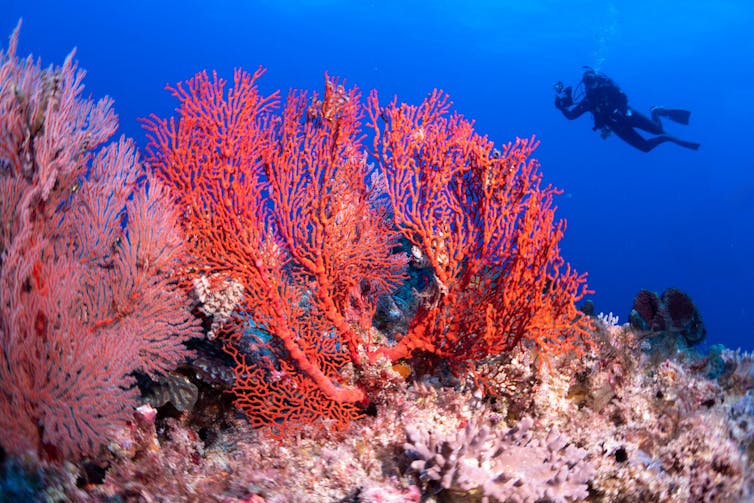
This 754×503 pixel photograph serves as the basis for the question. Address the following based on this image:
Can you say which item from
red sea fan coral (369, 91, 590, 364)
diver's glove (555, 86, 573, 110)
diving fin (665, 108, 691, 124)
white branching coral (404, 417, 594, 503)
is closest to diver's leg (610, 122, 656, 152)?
diving fin (665, 108, 691, 124)

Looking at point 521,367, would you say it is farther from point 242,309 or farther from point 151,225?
point 151,225

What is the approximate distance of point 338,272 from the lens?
4258 millimetres

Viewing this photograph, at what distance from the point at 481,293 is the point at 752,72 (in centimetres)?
10886

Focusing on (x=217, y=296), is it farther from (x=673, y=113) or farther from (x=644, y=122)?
(x=673, y=113)

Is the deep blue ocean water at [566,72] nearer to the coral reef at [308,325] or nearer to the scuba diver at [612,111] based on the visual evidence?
the scuba diver at [612,111]

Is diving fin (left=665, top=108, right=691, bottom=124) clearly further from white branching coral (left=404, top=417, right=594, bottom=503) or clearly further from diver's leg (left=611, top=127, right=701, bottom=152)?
white branching coral (left=404, top=417, right=594, bottom=503)

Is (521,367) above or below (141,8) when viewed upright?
below

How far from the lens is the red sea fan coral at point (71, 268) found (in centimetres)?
265

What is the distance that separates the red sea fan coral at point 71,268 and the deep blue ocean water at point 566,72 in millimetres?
82052

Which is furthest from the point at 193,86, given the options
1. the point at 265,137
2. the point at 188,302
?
the point at 188,302

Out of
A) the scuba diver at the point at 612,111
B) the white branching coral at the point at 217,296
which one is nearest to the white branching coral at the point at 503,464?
the white branching coral at the point at 217,296

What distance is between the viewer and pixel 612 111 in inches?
623

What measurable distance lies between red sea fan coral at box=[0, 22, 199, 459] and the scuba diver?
15014 millimetres

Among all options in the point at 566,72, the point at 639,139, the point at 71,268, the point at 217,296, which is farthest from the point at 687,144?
Answer: the point at 566,72
